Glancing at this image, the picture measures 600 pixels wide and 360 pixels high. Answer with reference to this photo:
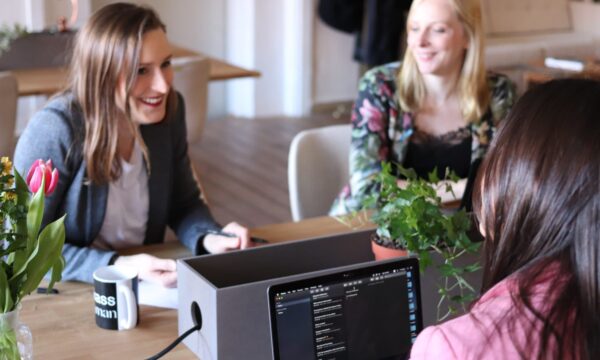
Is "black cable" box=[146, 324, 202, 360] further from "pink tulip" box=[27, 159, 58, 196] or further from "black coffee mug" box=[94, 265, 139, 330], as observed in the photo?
"pink tulip" box=[27, 159, 58, 196]

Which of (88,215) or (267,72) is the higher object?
(88,215)

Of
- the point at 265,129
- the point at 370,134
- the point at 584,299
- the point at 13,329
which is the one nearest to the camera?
the point at 584,299

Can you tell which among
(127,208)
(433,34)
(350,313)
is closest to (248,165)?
(433,34)

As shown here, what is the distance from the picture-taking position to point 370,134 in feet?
9.48

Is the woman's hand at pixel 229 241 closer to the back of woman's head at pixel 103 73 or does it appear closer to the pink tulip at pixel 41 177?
the back of woman's head at pixel 103 73

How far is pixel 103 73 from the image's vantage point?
2324mm

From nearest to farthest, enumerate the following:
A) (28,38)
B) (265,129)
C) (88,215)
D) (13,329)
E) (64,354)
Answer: (13,329)
(64,354)
(88,215)
(28,38)
(265,129)

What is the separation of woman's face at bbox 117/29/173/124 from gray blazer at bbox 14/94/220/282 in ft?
0.40

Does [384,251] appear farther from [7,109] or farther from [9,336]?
[7,109]

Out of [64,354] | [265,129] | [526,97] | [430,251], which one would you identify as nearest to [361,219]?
[430,251]

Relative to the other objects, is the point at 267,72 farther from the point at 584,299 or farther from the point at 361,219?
the point at 584,299

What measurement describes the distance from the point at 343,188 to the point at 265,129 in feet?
12.9

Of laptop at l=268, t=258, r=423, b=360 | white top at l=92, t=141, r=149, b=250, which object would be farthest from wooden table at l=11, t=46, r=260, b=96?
Answer: laptop at l=268, t=258, r=423, b=360

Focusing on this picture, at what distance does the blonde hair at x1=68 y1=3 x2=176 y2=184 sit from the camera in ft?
7.63
